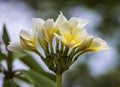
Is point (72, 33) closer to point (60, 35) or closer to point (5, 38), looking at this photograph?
point (60, 35)

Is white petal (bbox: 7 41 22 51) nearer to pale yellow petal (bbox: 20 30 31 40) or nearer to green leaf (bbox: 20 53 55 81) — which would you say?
pale yellow petal (bbox: 20 30 31 40)

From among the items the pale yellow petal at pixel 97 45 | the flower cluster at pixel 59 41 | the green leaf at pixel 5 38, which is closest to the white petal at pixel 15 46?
the flower cluster at pixel 59 41

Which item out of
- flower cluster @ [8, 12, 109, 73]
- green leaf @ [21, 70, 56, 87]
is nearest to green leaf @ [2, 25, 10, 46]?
green leaf @ [21, 70, 56, 87]

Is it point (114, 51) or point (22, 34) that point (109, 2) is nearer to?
point (114, 51)

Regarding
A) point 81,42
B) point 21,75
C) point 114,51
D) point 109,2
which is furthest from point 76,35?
point 109,2

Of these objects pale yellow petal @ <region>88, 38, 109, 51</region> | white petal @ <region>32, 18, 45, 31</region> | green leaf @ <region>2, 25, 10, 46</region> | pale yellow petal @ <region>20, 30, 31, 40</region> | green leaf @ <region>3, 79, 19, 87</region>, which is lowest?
green leaf @ <region>3, 79, 19, 87</region>

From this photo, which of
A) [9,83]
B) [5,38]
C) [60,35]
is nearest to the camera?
[60,35]

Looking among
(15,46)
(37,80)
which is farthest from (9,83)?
(15,46)

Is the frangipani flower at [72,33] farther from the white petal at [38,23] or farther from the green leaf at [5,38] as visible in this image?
the green leaf at [5,38]

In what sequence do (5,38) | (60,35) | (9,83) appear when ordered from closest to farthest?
1. (60,35)
2. (9,83)
3. (5,38)
